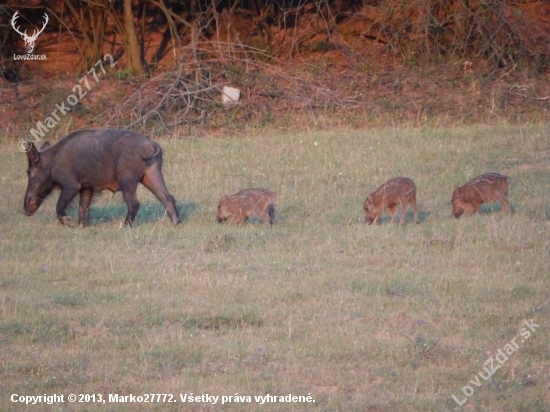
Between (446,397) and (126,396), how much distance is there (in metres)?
2.15

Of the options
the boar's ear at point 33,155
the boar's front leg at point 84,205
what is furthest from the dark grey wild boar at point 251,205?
the boar's ear at point 33,155

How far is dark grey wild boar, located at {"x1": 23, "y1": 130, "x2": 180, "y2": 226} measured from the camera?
37.9 ft

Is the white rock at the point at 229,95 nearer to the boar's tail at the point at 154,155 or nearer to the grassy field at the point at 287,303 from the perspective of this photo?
the grassy field at the point at 287,303

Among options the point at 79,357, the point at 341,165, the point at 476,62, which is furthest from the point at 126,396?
the point at 476,62

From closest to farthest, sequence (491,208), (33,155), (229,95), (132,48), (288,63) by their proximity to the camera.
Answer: (33,155), (491,208), (229,95), (132,48), (288,63)

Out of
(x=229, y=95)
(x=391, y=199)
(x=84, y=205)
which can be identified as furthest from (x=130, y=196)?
(x=229, y=95)

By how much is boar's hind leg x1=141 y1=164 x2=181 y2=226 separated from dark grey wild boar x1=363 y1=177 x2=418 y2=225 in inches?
94.9

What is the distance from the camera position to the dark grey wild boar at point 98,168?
11562mm

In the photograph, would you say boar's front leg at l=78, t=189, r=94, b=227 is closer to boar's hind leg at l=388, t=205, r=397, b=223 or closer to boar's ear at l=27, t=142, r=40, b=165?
boar's ear at l=27, t=142, r=40, b=165

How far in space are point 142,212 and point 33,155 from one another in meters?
1.74

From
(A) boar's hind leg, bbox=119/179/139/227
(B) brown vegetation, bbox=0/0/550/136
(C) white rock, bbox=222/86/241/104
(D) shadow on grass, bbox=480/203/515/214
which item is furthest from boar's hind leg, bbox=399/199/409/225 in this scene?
(C) white rock, bbox=222/86/241/104

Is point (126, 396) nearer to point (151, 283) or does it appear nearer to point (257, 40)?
point (151, 283)

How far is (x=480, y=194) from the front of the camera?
1134cm

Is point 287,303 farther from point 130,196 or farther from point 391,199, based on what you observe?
point 130,196
